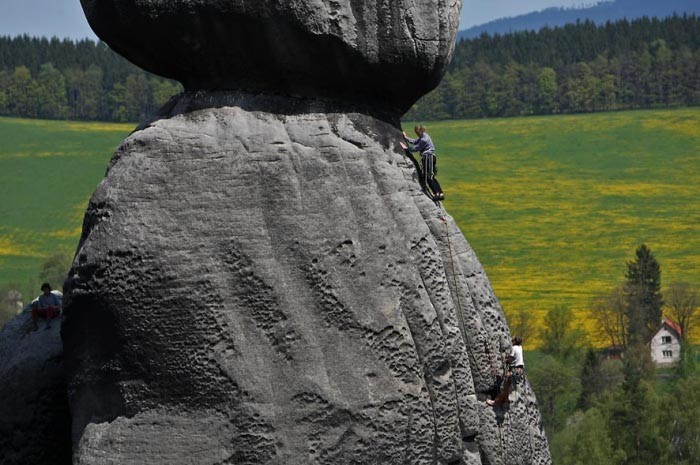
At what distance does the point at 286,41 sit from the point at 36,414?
4533mm

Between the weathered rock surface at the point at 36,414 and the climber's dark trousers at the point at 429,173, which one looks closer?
the weathered rock surface at the point at 36,414

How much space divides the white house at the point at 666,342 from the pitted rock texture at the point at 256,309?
3941 inches

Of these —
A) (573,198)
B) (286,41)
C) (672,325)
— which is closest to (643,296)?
(672,325)

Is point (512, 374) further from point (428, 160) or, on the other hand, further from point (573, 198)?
point (573, 198)

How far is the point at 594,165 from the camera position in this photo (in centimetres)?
14888

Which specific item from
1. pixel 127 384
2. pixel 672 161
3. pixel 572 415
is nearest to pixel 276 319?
pixel 127 384

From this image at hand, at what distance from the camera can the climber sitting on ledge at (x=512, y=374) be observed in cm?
1416

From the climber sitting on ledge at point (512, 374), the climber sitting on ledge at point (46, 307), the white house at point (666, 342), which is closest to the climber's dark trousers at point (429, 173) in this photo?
the climber sitting on ledge at point (512, 374)

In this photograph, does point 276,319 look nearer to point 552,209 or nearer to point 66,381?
point 66,381

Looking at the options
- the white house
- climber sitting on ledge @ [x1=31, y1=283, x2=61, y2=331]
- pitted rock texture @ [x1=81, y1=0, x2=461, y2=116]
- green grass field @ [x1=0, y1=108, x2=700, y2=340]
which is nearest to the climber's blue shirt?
pitted rock texture @ [x1=81, y1=0, x2=461, y2=116]

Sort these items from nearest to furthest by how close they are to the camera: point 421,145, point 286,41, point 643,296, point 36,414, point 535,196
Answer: point 286,41, point 36,414, point 421,145, point 643,296, point 535,196

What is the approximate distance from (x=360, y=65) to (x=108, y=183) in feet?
8.87

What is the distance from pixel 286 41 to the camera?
13438 millimetres

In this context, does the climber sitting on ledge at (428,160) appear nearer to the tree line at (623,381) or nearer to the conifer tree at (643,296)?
the tree line at (623,381)
